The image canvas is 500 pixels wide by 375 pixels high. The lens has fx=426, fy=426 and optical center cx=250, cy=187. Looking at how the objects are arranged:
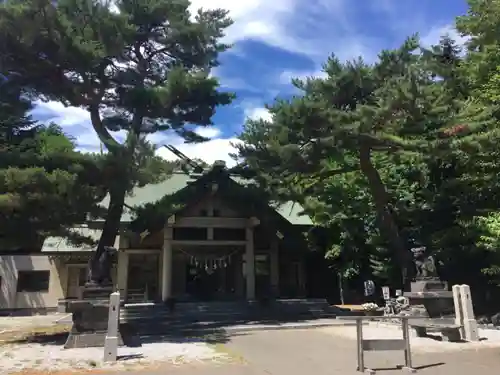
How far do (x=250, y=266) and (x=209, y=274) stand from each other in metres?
3.55

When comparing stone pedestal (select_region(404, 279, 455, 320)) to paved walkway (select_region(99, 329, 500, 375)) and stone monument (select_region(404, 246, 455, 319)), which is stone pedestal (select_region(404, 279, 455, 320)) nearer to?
stone monument (select_region(404, 246, 455, 319))

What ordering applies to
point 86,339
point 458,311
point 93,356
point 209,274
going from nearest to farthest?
point 93,356 < point 86,339 < point 458,311 < point 209,274

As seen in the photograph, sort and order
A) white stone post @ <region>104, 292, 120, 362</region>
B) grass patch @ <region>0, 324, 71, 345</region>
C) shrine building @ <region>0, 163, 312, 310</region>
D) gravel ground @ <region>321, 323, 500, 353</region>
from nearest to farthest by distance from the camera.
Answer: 1. white stone post @ <region>104, 292, 120, 362</region>
2. gravel ground @ <region>321, 323, 500, 353</region>
3. grass patch @ <region>0, 324, 71, 345</region>
4. shrine building @ <region>0, 163, 312, 310</region>

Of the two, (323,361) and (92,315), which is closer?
(323,361)

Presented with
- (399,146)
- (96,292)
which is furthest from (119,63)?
(399,146)

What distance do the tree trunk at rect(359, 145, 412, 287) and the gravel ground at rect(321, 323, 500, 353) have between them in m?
2.74

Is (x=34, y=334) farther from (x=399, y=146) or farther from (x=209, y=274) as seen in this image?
(x=399, y=146)

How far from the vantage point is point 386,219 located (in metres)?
17.0

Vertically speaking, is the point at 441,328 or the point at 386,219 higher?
the point at 386,219

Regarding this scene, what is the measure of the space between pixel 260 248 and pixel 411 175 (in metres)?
7.79

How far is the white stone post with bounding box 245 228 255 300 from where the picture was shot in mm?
18453

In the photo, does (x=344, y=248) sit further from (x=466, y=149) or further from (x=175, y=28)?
(x=175, y=28)

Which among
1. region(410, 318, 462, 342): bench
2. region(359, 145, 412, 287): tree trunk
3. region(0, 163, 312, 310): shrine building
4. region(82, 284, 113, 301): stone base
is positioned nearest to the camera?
region(410, 318, 462, 342): bench

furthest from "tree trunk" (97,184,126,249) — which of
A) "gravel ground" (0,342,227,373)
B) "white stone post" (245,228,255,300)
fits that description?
"white stone post" (245,228,255,300)
